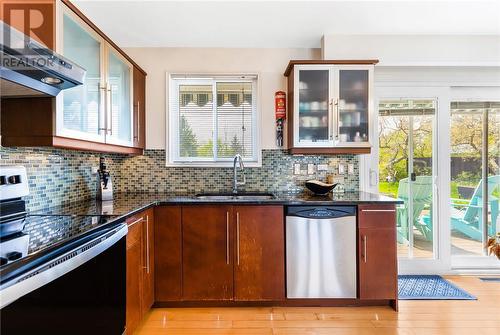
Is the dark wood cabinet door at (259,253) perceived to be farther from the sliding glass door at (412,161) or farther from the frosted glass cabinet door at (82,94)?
the sliding glass door at (412,161)

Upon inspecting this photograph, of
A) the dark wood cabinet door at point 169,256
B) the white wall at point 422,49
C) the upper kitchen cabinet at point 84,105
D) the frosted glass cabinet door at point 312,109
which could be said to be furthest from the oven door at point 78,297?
the white wall at point 422,49

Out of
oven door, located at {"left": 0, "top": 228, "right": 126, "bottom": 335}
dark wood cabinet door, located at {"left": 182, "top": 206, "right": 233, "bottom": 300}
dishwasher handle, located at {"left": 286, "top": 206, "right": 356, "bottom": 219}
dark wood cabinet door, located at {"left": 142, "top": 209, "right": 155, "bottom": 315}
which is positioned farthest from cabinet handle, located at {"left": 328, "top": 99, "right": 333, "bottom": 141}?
oven door, located at {"left": 0, "top": 228, "right": 126, "bottom": 335}

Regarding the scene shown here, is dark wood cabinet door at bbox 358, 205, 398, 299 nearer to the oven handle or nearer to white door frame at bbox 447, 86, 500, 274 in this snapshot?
white door frame at bbox 447, 86, 500, 274

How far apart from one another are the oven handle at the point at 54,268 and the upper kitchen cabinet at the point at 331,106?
1836 mm

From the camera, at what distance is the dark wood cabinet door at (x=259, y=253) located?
239 cm

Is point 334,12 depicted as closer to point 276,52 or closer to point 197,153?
point 276,52

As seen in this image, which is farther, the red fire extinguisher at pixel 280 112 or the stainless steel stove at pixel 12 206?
the red fire extinguisher at pixel 280 112

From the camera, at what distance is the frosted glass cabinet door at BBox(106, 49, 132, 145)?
7.55 feet

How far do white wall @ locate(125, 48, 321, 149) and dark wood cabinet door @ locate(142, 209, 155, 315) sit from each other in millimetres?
1073

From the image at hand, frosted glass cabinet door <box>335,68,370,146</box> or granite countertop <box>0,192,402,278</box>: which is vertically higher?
frosted glass cabinet door <box>335,68,370,146</box>

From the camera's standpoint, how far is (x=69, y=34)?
1.82m

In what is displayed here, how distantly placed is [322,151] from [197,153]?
1.31m

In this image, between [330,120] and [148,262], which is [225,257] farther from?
[330,120]

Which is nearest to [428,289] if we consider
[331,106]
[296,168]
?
[296,168]
